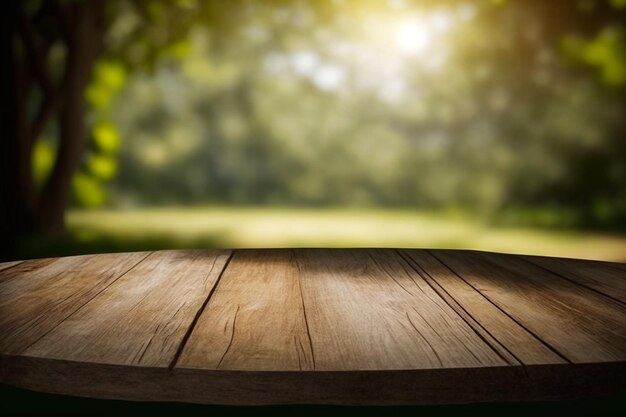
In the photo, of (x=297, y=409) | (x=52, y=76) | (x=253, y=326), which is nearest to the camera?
(x=297, y=409)

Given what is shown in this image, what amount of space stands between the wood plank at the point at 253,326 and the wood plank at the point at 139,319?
0.04 metres

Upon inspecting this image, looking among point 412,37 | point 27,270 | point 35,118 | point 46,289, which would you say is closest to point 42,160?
point 35,118

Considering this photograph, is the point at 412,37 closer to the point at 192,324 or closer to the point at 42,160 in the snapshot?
the point at 42,160

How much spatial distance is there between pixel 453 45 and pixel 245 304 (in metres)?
1.53

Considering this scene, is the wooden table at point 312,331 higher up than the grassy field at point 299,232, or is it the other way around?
the grassy field at point 299,232

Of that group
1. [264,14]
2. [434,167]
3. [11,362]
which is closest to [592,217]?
[434,167]

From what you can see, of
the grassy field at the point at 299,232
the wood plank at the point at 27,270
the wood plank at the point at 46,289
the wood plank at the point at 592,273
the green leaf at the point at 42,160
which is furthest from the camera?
the green leaf at the point at 42,160

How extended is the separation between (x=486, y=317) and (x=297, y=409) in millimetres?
454

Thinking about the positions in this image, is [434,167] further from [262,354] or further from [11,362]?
[11,362]

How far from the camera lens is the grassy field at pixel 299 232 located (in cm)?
261

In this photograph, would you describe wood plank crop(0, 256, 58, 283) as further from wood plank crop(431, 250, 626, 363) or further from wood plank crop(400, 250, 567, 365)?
wood plank crop(431, 250, 626, 363)

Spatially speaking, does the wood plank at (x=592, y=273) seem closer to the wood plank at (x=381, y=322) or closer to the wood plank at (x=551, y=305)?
the wood plank at (x=551, y=305)

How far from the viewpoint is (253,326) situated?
4.52 ft

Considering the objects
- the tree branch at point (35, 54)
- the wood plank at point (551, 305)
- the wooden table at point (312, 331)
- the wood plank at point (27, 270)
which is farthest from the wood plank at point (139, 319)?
the tree branch at point (35, 54)
